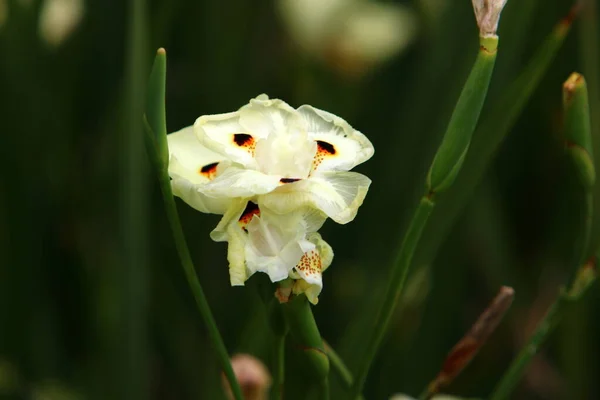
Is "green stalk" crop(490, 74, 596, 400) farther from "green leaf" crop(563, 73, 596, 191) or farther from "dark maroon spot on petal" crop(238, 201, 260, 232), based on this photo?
"dark maroon spot on petal" crop(238, 201, 260, 232)

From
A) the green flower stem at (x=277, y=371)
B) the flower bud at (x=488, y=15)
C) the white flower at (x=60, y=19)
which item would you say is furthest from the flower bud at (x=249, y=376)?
the white flower at (x=60, y=19)

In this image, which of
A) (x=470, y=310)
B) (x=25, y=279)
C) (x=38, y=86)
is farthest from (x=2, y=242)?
(x=470, y=310)

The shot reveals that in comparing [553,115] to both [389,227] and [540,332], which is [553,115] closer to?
[389,227]

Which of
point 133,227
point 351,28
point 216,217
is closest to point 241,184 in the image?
point 133,227

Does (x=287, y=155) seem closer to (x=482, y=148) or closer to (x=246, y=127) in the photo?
(x=246, y=127)

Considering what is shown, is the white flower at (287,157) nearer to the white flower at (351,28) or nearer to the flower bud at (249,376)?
the flower bud at (249,376)

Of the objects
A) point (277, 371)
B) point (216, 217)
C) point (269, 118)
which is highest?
point (269, 118)

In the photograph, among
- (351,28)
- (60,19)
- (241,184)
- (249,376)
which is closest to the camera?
(241,184)

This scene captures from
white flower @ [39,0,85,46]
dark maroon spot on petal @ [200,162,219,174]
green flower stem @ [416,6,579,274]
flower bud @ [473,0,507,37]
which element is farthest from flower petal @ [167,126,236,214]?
white flower @ [39,0,85,46]
